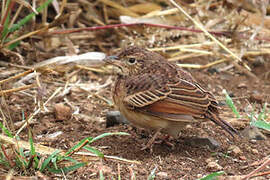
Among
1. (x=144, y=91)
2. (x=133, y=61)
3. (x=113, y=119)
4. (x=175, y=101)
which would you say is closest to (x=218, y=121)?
(x=175, y=101)

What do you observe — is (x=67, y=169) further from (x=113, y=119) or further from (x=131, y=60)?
(x=131, y=60)

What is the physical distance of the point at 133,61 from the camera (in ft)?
15.7

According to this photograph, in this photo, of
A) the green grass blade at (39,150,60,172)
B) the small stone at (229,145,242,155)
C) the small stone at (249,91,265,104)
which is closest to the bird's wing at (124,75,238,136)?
the small stone at (229,145,242,155)

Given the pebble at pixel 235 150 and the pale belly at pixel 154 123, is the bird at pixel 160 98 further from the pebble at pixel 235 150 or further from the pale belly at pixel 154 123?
the pebble at pixel 235 150

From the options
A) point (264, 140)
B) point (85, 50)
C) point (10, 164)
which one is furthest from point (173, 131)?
point (85, 50)

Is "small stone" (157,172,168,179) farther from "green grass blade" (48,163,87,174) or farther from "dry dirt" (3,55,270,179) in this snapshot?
"green grass blade" (48,163,87,174)

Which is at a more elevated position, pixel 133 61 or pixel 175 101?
pixel 133 61

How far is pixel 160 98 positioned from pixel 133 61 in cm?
70

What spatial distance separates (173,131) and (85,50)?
3.10m

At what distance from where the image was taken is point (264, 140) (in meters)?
4.58

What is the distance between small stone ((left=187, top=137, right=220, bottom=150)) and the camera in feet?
14.5

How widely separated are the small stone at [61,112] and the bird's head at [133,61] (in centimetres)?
81

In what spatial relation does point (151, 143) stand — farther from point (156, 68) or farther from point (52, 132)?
point (52, 132)

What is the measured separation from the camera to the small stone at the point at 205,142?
441 centimetres
